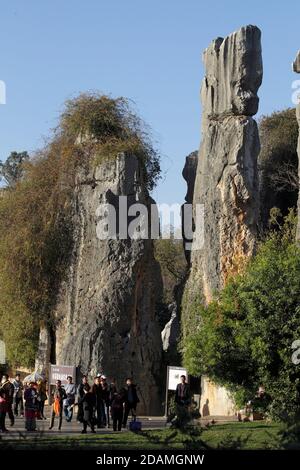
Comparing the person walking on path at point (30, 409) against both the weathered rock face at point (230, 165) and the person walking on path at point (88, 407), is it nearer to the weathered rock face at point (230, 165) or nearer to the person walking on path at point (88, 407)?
the person walking on path at point (88, 407)

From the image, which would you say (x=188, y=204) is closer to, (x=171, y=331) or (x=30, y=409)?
(x=171, y=331)

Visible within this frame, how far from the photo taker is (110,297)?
36375mm

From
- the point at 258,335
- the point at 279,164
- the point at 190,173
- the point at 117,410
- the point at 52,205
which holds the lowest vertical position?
the point at 117,410

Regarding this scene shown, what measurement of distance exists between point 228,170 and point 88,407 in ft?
46.8

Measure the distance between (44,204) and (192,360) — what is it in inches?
512

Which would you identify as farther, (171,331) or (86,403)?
(171,331)

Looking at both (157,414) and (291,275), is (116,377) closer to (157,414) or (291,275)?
(157,414)

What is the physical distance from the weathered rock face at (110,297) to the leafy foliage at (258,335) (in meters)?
7.41

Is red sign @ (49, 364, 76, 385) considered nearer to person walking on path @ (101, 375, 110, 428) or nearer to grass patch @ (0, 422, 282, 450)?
person walking on path @ (101, 375, 110, 428)

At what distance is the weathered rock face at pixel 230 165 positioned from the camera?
36.2 m

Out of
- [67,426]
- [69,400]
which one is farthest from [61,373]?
[67,426]

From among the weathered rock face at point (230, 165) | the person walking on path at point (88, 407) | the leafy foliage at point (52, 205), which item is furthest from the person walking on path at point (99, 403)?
the leafy foliage at point (52, 205)

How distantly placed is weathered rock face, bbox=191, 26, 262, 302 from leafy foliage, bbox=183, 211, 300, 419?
7422 mm

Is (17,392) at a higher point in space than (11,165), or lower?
lower
